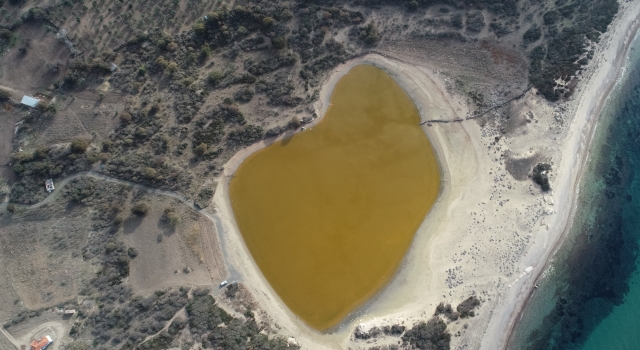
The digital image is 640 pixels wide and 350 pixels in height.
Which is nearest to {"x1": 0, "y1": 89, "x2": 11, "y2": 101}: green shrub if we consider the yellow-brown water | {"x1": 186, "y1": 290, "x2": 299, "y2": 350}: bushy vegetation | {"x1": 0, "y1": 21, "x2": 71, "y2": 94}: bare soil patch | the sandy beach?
{"x1": 0, "y1": 21, "x2": 71, "y2": 94}: bare soil patch

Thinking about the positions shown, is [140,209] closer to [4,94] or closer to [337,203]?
[4,94]

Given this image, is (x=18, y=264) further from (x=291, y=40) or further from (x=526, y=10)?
(x=526, y=10)

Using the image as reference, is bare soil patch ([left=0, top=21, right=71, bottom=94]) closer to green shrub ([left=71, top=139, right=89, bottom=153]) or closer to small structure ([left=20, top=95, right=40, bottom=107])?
small structure ([left=20, top=95, right=40, bottom=107])

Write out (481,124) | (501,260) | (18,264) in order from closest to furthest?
(18,264) < (501,260) < (481,124)

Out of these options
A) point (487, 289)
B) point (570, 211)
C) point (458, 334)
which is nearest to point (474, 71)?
point (570, 211)

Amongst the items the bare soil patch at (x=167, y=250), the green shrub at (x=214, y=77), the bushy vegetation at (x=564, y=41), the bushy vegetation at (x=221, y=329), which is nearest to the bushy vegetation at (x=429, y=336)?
the bushy vegetation at (x=221, y=329)
